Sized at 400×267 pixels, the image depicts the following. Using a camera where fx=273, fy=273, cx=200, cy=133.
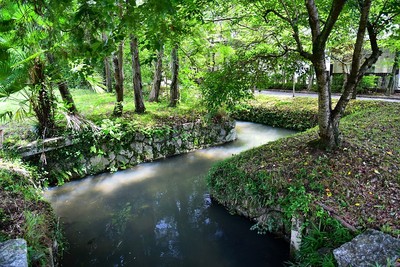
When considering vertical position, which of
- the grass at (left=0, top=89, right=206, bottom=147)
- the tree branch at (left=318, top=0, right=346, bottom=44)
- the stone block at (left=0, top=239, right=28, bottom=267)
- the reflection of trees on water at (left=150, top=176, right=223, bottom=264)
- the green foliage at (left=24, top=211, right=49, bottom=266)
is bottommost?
the reflection of trees on water at (left=150, top=176, right=223, bottom=264)

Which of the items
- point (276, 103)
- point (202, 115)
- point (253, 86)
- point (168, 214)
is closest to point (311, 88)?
point (276, 103)

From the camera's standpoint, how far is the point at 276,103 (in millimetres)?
12055

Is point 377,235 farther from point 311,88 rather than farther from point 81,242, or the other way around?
point 311,88

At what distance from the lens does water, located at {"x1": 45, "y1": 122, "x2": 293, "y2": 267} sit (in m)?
3.82

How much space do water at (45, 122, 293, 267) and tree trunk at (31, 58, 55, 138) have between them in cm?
141

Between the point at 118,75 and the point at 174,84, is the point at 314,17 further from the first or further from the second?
the point at 174,84

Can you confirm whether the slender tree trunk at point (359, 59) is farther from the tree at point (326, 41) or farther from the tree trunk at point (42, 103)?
the tree trunk at point (42, 103)

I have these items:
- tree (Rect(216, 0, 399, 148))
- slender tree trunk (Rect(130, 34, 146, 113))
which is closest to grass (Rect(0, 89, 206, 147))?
slender tree trunk (Rect(130, 34, 146, 113))

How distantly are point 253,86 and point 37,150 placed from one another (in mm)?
4673

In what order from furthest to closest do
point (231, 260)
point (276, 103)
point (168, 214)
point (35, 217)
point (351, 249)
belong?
point (276, 103) < point (168, 214) < point (231, 260) < point (35, 217) < point (351, 249)

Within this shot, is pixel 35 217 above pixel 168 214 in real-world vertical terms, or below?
above

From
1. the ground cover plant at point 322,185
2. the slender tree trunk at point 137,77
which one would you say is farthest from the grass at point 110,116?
the ground cover plant at point 322,185

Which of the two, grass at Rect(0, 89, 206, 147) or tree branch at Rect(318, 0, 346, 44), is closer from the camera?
tree branch at Rect(318, 0, 346, 44)

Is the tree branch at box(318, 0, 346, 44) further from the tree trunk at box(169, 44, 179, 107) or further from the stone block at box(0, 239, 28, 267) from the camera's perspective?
the tree trunk at box(169, 44, 179, 107)
